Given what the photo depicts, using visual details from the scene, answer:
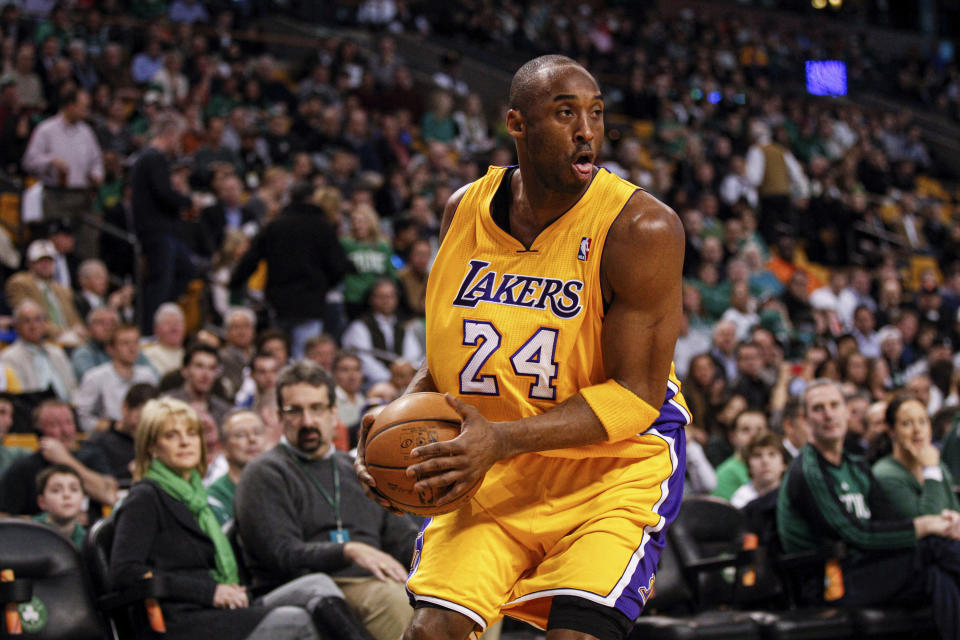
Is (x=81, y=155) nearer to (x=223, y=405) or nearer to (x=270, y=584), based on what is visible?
(x=223, y=405)

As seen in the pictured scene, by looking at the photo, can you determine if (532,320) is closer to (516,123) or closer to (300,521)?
(516,123)

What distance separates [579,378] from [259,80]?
1184 centimetres

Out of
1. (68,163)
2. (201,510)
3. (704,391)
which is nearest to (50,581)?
(201,510)

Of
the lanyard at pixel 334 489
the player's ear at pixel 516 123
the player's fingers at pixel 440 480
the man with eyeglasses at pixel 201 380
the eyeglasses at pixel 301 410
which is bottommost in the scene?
the lanyard at pixel 334 489

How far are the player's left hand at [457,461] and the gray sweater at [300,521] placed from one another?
211 cm

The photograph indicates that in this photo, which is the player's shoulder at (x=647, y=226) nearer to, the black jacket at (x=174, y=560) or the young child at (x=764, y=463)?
the black jacket at (x=174, y=560)

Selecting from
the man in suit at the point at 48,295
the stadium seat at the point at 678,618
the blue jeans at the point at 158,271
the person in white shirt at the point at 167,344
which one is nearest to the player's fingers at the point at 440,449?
the stadium seat at the point at 678,618

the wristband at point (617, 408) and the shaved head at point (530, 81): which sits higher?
the shaved head at point (530, 81)

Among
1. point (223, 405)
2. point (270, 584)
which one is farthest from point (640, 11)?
point (270, 584)

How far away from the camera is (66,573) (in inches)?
195

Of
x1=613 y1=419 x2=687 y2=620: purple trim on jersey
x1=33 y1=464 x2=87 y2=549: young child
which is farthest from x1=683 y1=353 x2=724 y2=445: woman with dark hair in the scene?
x1=613 y1=419 x2=687 y2=620: purple trim on jersey

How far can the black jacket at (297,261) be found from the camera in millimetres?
8969

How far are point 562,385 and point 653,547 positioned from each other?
0.51 metres

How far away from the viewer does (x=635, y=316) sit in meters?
3.17
